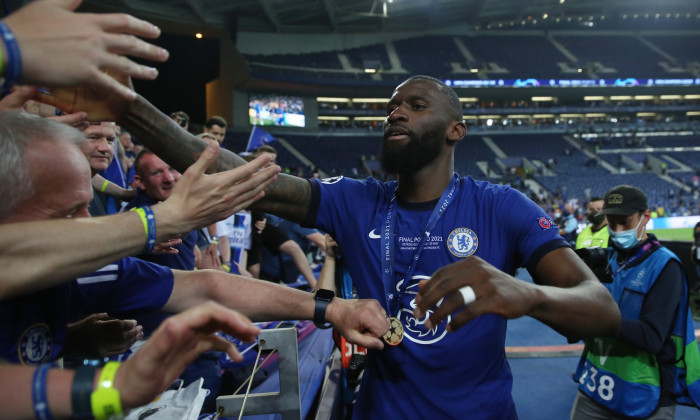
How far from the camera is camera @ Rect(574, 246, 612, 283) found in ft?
8.03

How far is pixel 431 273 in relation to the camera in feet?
5.70

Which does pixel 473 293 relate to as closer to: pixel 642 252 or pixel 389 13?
pixel 642 252

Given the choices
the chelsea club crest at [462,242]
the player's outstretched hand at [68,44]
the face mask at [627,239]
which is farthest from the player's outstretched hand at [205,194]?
the face mask at [627,239]

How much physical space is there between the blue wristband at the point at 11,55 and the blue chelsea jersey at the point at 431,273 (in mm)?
1182

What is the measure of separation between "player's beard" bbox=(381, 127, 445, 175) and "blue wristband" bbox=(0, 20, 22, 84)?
135cm

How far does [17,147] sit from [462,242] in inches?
60.6

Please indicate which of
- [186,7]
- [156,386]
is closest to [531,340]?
[156,386]

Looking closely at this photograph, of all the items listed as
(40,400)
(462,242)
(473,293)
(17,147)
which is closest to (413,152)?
(462,242)

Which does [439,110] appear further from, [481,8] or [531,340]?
[481,8]

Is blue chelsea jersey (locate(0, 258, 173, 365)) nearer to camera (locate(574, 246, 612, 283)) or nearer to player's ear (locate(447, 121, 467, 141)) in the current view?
player's ear (locate(447, 121, 467, 141))

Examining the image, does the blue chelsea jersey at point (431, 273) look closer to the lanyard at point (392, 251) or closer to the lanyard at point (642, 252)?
the lanyard at point (392, 251)

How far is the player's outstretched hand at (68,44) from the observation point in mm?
1024

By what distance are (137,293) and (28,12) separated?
1.06m

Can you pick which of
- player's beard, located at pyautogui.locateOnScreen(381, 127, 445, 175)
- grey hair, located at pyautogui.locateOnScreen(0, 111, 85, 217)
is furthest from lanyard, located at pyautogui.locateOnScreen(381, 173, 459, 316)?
grey hair, located at pyautogui.locateOnScreen(0, 111, 85, 217)
